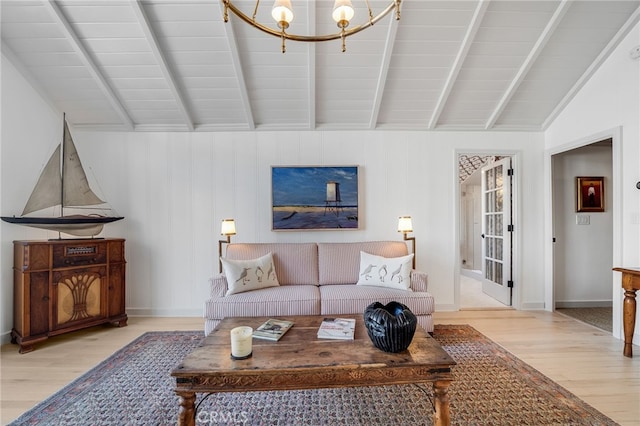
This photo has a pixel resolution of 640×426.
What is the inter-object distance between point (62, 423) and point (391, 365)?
1.90 meters

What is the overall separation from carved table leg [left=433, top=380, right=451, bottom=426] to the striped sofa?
3.91ft

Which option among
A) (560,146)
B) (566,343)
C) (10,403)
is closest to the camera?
(10,403)

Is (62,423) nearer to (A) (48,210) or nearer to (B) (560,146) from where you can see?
(A) (48,210)

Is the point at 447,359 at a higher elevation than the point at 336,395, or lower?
higher

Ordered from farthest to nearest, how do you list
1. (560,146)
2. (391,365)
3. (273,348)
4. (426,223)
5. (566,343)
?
(426,223)
(560,146)
(566,343)
(273,348)
(391,365)

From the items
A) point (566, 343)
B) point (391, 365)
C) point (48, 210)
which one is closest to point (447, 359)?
point (391, 365)

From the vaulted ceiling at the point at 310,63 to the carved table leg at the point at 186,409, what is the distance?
2.62 metres

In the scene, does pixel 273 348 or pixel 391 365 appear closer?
pixel 391 365

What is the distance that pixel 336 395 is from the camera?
182 cm

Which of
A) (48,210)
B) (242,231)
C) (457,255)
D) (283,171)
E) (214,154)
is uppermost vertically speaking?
(214,154)

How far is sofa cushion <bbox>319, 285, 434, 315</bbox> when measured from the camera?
2551mm

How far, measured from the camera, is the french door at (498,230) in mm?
3627

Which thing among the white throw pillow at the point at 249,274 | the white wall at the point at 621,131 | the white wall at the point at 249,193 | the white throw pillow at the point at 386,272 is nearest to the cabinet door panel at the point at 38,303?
the white wall at the point at 249,193

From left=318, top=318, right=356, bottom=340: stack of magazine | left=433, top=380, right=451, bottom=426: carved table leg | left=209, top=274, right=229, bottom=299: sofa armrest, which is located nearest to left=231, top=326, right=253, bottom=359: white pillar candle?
left=318, top=318, right=356, bottom=340: stack of magazine
